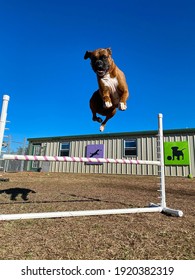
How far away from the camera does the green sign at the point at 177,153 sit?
11938mm

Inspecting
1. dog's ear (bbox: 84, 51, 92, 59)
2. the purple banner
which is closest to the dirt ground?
dog's ear (bbox: 84, 51, 92, 59)

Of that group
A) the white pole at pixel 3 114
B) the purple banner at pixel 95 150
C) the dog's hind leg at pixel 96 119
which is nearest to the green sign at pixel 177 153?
the purple banner at pixel 95 150

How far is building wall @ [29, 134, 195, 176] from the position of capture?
1217 centimetres

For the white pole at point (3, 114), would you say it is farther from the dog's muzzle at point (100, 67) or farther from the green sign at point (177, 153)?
the green sign at point (177, 153)

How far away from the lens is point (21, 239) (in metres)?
2.25

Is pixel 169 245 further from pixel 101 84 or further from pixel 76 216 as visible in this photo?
pixel 101 84

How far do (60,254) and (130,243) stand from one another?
77cm

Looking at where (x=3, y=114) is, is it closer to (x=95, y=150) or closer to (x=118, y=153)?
(x=118, y=153)

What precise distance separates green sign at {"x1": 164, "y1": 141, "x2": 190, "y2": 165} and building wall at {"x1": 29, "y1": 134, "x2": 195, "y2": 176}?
25cm

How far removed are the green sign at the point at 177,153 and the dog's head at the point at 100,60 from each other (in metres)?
10.5

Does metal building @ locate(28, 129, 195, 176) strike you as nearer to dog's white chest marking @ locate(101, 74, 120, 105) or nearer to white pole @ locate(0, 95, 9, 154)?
dog's white chest marking @ locate(101, 74, 120, 105)
